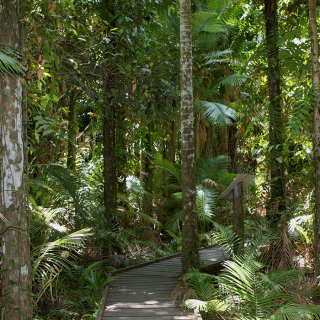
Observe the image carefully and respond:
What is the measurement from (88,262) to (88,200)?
4.71 feet

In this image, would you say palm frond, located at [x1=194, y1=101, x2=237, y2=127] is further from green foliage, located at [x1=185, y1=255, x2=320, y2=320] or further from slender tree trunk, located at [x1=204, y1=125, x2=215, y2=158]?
green foliage, located at [x1=185, y1=255, x2=320, y2=320]

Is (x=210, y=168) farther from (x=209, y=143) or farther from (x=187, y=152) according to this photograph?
(x=187, y=152)

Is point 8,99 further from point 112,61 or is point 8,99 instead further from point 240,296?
point 240,296

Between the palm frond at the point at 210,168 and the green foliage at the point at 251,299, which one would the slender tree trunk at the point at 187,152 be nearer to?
the green foliage at the point at 251,299

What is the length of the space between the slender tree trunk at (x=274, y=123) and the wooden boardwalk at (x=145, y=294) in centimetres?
180

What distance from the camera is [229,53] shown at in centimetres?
1181

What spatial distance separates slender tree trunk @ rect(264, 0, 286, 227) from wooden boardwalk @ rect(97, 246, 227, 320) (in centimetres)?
180

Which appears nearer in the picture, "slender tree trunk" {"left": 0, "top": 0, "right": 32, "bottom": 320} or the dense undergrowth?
"slender tree trunk" {"left": 0, "top": 0, "right": 32, "bottom": 320}

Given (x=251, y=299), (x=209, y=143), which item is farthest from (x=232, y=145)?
(x=251, y=299)

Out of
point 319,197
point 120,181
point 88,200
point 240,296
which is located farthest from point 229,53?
point 240,296

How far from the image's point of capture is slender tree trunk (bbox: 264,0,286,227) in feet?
21.9

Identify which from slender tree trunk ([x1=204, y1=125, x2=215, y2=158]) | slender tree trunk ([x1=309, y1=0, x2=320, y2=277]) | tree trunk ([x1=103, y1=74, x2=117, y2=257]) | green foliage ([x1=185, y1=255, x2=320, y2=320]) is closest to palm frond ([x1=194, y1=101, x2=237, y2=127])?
slender tree trunk ([x1=204, y1=125, x2=215, y2=158])

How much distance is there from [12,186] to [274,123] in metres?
4.79

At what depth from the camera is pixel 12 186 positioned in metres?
4.00
